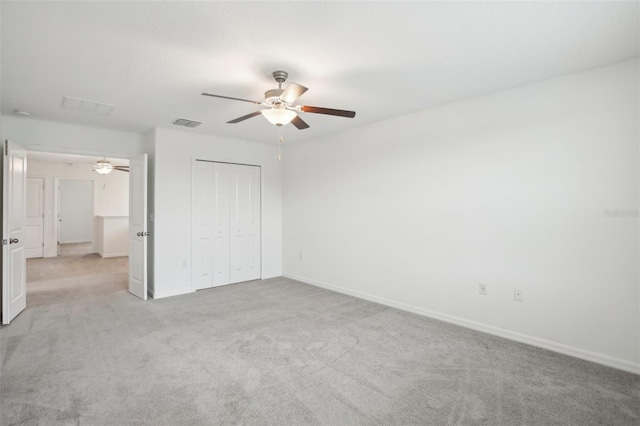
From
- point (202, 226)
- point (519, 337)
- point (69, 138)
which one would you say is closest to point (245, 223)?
point (202, 226)

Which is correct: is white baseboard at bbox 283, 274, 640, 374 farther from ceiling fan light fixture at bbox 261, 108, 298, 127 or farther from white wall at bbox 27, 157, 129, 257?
white wall at bbox 27, 157, 129, 257

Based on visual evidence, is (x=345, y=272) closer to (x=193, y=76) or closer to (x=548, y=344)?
(x=548, y=344)

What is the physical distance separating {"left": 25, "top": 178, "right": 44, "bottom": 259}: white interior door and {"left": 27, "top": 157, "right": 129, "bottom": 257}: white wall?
0.29 feet

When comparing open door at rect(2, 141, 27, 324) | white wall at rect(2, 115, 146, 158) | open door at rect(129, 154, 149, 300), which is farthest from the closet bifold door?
open door at rect(2, 141, 27, 324)

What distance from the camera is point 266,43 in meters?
2.34

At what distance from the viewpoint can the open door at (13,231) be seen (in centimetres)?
363

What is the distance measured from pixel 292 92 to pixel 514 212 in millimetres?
2444

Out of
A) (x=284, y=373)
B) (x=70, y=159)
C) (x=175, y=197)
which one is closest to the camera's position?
(x=284, y=373)

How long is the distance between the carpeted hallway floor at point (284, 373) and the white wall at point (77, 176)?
5.37 m

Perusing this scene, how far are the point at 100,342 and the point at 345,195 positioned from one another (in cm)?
348

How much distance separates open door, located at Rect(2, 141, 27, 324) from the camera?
363 centimetres

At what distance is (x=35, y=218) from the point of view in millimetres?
8258

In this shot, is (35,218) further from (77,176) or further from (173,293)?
(173,293)

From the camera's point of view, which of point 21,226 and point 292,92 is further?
point 21,226
